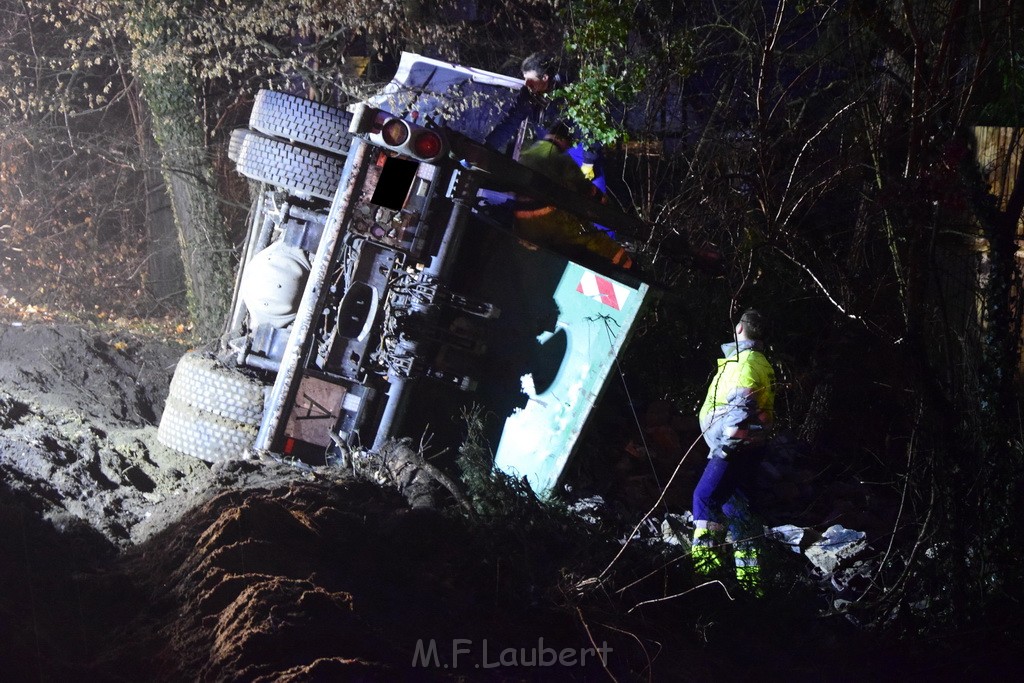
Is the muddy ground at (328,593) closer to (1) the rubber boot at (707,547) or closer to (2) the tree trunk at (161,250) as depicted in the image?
(1) the rubber boot at (707,547)

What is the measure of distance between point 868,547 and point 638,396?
227 cm

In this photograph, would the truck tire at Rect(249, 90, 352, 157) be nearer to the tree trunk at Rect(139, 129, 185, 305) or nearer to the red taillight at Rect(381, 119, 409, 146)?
the red taillight at Rect(381, 119, 409, 146)

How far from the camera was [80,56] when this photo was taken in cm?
870

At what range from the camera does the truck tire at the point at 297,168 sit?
5199mm

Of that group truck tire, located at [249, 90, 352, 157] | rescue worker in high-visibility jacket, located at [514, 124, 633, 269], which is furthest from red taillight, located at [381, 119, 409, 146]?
rescue worker in high-visibility jacket, located at [514, 124, 633, 269]

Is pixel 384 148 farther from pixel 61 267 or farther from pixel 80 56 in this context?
pixel 61 267

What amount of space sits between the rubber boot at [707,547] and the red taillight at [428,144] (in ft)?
8.41

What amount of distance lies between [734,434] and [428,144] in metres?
2.38

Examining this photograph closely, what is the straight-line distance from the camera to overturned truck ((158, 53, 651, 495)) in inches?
192

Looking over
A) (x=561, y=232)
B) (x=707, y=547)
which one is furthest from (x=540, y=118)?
(x=707, y=547)

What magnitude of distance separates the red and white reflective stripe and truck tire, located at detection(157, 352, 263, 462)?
2.09 metres

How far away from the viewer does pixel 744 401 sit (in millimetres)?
4816

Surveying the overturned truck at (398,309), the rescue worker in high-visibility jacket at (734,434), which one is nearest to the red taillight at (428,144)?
the overturned truck at (398,309)

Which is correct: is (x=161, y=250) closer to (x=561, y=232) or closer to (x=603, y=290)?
(x=561, y=232)
